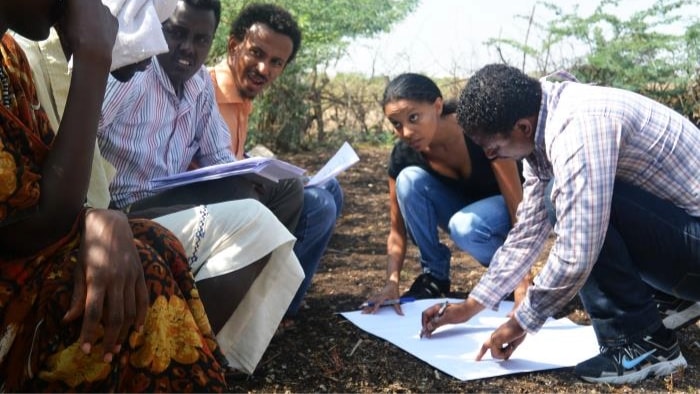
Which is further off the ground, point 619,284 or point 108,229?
point 108,229

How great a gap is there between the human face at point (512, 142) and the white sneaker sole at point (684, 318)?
2.86 ft

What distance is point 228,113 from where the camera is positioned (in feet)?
11.9

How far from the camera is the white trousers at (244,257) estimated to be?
7.70ft

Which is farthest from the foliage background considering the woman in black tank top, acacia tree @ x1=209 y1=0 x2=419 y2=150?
the woman in black tank top

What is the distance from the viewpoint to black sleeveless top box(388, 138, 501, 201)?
366cm

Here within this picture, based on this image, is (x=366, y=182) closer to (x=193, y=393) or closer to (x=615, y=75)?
(x=615, y=75)

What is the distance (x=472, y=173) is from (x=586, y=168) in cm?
133

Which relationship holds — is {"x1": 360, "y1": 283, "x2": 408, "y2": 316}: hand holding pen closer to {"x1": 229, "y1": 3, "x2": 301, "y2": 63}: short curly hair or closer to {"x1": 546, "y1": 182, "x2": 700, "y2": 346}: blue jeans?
{"x1": 546, "y1": 182, "x2": 700, "y2": 346}: blue jeans

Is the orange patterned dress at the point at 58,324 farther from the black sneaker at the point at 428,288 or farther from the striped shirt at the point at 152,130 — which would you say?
the black sneaker at the point at 428,288

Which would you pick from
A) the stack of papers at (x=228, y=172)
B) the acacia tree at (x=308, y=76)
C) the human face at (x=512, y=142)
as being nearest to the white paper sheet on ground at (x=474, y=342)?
the human face at (x=512, y=142)

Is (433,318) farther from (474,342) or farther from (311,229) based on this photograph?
(311,229)

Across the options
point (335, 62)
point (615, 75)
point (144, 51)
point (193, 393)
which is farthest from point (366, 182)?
point (193, 393)

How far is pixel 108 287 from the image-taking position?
1594 millimetres

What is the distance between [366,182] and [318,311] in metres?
2.87
